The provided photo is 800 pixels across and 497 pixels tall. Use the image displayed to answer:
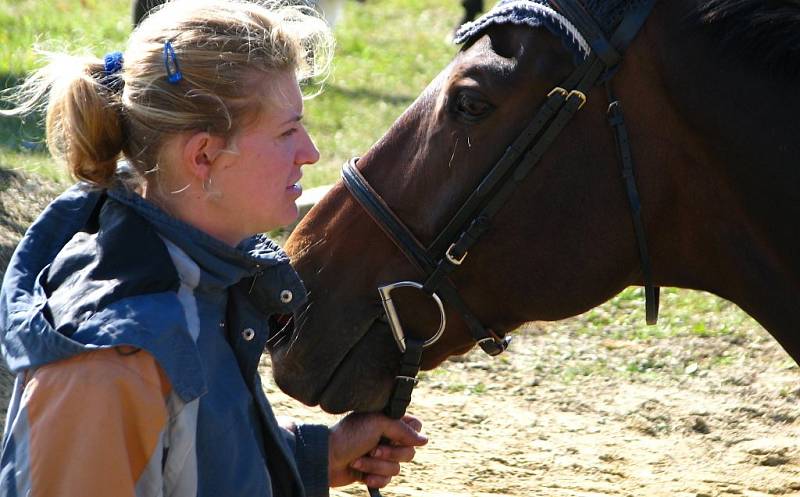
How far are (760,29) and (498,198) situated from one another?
2.15 feet

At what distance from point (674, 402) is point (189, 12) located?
3.38 meters

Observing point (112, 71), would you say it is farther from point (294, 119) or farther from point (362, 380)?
point (362, 380)

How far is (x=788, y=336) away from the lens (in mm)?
2523

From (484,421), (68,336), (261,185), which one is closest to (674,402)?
(484,421)

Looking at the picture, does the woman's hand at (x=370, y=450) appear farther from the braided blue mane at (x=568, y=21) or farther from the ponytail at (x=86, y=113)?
the braided blue mane at (x=568, y=21)

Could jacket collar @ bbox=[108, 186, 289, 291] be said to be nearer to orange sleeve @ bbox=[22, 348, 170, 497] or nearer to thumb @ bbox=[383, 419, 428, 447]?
orange sleeve @ bbox=[22, 348, 170, 497]

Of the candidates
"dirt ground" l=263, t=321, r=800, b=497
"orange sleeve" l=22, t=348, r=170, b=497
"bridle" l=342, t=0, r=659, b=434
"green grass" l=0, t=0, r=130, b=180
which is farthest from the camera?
"green grass" l=0, t=0, r=130, b=180

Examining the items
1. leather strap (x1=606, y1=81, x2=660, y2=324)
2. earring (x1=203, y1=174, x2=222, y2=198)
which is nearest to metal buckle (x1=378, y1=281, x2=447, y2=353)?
leather strap (x1=606, y1=81, x2=660, y2=324)

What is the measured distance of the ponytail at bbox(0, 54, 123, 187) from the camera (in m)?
1.89

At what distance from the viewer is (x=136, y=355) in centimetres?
171

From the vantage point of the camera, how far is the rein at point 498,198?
8.04 ft

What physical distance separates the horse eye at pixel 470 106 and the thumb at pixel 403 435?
69 centimetres

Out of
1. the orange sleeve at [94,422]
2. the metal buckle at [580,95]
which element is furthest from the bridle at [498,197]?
the orange sleeve at [94,422]

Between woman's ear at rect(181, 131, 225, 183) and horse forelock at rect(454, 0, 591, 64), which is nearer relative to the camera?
woman's ear at rect(181, 131, 225, 183)
